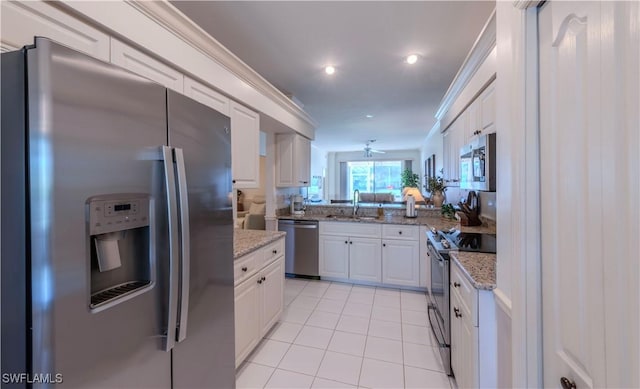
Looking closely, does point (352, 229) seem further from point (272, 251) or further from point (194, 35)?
point (194, 35)

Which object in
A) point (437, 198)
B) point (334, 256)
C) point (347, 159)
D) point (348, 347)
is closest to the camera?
point (348, 347)

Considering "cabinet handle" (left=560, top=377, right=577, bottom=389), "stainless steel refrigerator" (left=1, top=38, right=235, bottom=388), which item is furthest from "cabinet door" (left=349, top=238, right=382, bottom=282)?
"cabinet handle" (left=560, top=377, right=577, bottom=389)

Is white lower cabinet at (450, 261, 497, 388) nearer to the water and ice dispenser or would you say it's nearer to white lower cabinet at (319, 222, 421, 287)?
the water and ice dispenser

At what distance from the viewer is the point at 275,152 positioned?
375cm

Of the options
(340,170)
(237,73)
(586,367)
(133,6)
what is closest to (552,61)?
(586,367)

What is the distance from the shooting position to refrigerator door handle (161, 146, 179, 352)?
3.13ft

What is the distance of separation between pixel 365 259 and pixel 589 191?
303 cm

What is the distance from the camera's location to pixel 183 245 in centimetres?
101

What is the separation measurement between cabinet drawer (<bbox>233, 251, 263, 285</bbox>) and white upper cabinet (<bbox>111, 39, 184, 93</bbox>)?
3.86 ft

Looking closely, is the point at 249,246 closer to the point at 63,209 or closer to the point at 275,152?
the point at 63,209

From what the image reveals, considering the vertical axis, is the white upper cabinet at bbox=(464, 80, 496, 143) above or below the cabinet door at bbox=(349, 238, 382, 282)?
above

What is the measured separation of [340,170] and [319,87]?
23.2ft

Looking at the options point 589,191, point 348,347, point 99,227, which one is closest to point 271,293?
point 348,347

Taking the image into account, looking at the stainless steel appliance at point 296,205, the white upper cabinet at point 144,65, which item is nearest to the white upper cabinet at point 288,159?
the stainless steel appliance at point 296,205
